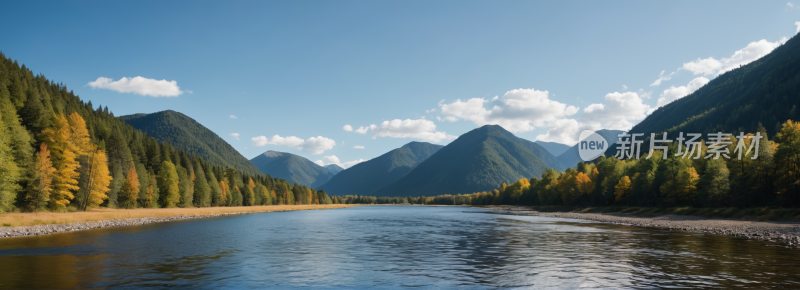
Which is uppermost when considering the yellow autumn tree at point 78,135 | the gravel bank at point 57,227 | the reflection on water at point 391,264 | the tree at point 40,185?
the yellow autumn tree at point 78,135

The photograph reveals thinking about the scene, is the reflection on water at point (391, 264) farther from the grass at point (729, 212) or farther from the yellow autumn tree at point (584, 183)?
the yellow autumn tree at point (584, 183)

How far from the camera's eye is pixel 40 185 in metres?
65.2

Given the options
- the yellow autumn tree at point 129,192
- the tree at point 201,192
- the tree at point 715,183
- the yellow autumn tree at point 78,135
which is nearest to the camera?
the yellow autumn tree at point 78,135

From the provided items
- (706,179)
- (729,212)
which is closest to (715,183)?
(706,179)

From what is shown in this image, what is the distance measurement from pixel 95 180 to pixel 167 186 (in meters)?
39.1

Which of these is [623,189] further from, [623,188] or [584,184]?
[584,184]

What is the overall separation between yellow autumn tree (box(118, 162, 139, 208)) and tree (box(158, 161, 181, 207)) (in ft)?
54.8

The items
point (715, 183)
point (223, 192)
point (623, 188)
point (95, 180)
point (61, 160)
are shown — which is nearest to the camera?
point (61, 160)

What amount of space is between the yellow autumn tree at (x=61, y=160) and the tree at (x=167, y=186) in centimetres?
4401

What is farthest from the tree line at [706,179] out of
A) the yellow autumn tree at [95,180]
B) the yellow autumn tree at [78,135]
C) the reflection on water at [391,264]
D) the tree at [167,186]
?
the tree at [167,186]

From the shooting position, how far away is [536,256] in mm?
34312

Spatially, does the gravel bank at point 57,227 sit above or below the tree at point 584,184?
below

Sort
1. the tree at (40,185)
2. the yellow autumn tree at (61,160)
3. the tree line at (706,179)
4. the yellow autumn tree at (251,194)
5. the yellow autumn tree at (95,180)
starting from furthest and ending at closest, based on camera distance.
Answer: the yellow autumn tree at (251,194)
the yellow autumn tree at (95,180)
the tree line at (706,179)
the yellow autumn tree at (61,160)
the tree at (40,185)

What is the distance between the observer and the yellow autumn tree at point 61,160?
6975 centimetres
